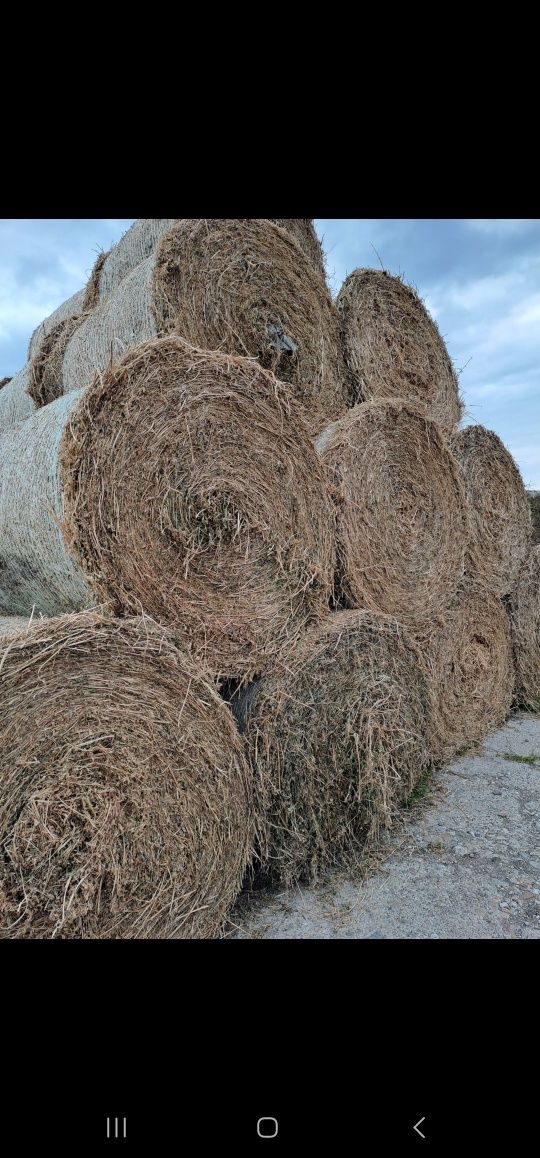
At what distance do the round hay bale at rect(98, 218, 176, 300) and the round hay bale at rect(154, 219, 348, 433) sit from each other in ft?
1.96

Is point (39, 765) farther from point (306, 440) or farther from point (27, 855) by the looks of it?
point (306, 440)

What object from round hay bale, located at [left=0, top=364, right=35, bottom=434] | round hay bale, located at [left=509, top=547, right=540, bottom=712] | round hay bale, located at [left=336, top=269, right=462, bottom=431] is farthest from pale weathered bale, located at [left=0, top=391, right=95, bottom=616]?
round hay bale, located at [left=509, top=547, right=540, bottom=712]

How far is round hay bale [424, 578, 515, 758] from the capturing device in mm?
4219

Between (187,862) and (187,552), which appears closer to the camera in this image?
(187,862)

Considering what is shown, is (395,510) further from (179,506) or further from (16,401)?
(16,401)

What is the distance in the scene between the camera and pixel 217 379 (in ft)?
9.06

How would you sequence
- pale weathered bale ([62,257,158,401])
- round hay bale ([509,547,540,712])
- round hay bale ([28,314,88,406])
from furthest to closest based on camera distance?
round hay bale ([509,547,540,712]) < round hay bale ([28,314,88,406]) < pale weathered bale ([62,257,158,401])

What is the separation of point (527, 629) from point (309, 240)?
283cm

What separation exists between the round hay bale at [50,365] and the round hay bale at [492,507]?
2452mm

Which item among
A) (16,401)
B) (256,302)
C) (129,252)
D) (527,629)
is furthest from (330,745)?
(16,401)

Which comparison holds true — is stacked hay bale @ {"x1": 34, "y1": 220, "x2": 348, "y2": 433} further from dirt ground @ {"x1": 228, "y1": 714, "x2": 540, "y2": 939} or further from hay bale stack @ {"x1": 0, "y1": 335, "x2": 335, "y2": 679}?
dirt ground @ {"x1": 228, "y1": 714, "x2": 540, "y2": 939}

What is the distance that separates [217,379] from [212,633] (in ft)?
3.07

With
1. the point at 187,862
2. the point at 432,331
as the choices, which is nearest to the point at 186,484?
the point at 187,862

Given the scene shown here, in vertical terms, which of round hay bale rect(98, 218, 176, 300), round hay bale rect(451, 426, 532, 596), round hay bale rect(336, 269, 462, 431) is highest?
round hay bale rect(98, 218, 176, 300)
